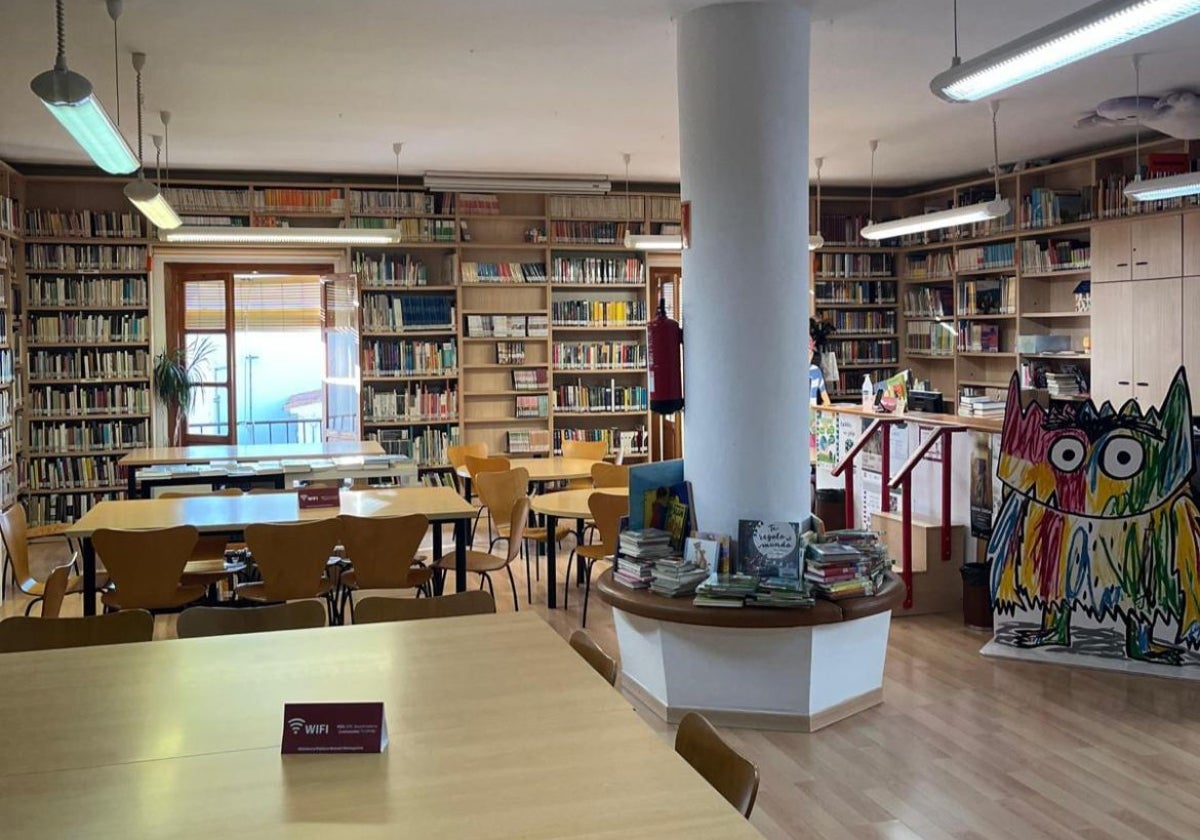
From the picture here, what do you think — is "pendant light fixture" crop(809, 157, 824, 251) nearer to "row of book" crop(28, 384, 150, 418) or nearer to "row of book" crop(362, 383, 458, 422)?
"row of book" crop(362, 383, 458, 422)

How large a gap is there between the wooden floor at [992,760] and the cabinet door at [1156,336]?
3.77 m

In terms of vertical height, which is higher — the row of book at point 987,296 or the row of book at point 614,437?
the row of book at point 987,296

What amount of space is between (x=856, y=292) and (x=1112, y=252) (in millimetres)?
3163

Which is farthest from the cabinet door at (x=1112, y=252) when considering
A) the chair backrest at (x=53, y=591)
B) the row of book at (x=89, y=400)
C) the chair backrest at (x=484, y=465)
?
the row of book at (x=89, y=400)

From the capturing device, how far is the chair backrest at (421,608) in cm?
375

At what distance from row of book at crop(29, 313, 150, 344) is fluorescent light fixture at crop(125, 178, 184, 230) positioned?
230cm

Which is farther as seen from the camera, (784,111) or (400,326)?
(400,326)

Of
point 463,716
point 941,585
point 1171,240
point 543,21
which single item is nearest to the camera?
point 463,716

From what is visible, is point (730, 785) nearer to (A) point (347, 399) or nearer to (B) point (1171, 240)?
(B) point (1171, 240)

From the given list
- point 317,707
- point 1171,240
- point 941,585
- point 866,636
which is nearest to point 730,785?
point 317,707

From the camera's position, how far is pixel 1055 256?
9555 millimetres

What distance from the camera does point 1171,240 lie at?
8.19 meters

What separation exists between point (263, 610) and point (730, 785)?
77.2 inches

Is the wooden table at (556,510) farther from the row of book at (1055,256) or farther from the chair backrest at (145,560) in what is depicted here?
the row of book at (1055,256)
